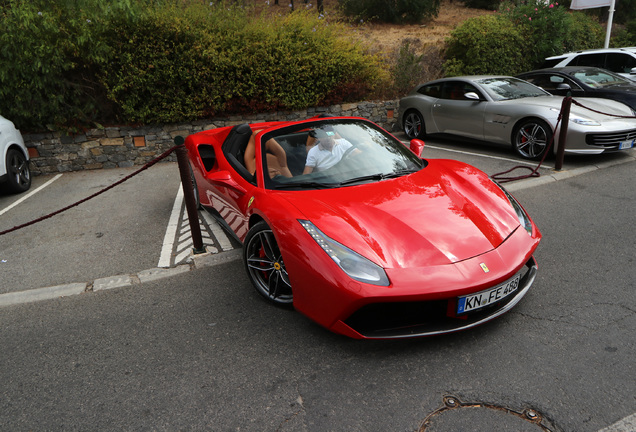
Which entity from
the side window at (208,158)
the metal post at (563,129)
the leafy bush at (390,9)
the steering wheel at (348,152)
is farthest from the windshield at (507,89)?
the leafy bush at (390,9)

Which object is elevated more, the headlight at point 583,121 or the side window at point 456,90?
the side window at point 456,90

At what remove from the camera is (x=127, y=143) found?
30.0 ft

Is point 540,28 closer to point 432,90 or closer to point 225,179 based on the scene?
point 432,90

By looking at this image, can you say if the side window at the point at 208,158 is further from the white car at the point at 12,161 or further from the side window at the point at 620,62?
the side window at the point at 620,62

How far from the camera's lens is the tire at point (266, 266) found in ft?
10.5

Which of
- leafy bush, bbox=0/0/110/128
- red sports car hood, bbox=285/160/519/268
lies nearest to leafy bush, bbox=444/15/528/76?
leafy bush, bbox=0/0/110/128

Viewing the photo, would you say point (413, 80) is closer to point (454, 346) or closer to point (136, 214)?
point (136, 214)

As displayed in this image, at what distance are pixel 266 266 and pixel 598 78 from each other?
9.26 metres

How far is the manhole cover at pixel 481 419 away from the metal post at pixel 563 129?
16.7ft

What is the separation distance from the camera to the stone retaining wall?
8750mm

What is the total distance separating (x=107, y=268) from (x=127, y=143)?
5.53m

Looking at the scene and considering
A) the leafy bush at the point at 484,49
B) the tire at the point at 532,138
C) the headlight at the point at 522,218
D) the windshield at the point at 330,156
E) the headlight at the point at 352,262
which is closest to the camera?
the headlight at the point at 352,262

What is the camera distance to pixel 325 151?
12.4 feet

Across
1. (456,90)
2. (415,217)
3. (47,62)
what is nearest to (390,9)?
(456,90)
